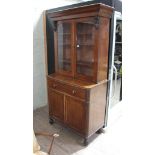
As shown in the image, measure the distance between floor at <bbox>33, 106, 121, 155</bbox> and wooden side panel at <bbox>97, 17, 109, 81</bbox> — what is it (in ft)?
2.90

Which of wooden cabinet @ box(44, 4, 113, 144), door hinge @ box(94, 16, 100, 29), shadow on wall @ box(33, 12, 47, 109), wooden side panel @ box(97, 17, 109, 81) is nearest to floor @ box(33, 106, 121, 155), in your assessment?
wooden cabinet @ box(44, 4, 113, 144)

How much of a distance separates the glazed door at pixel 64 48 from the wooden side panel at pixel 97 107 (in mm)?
498

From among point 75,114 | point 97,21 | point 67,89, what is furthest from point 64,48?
point 75,114

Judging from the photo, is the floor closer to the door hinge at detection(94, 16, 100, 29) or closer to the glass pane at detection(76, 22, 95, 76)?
the glass pane at detection(76, 22, 95, 76)

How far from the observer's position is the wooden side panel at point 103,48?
1.96 meters

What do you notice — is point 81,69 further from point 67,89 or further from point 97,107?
point 97,107

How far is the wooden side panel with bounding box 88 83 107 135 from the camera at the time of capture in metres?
2.06

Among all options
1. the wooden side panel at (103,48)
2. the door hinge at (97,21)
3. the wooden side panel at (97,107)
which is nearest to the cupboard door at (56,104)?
the wooden side panel at (97,107)

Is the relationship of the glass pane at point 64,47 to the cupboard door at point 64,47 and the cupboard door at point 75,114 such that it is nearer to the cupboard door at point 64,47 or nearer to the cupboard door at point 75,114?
the cupboard door at point 64,47

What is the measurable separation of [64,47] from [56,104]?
894 millimetres
